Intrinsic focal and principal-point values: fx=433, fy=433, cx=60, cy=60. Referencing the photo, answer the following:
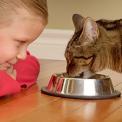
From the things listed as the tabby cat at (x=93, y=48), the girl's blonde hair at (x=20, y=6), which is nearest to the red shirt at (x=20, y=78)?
the tabby cat at (x=93, y=48)

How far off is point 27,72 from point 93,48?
14.3 inches

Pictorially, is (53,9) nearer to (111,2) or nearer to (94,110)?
(111,2)

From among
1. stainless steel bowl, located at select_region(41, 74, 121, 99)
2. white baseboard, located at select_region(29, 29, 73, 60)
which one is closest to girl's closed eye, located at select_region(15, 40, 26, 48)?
stainless steel bowl, located at select_region(41, 74, 121, 99)

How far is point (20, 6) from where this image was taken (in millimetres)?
1343

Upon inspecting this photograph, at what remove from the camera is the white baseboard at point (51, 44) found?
3268 millimetres

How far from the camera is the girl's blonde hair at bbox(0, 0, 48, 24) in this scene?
4.32ft

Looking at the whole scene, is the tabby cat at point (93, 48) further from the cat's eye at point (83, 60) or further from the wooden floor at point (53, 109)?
the wooden floor at point (53, 109)

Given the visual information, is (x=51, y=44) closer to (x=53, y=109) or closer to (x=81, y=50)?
(x=81, y=50)

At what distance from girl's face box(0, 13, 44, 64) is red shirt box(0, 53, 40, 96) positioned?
1.26 ft

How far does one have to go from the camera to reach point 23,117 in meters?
1.53

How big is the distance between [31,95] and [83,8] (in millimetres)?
1374

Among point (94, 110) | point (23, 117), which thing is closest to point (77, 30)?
point (94, 110)

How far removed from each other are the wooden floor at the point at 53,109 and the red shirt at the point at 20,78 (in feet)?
0.13

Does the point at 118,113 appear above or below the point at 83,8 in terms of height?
below
